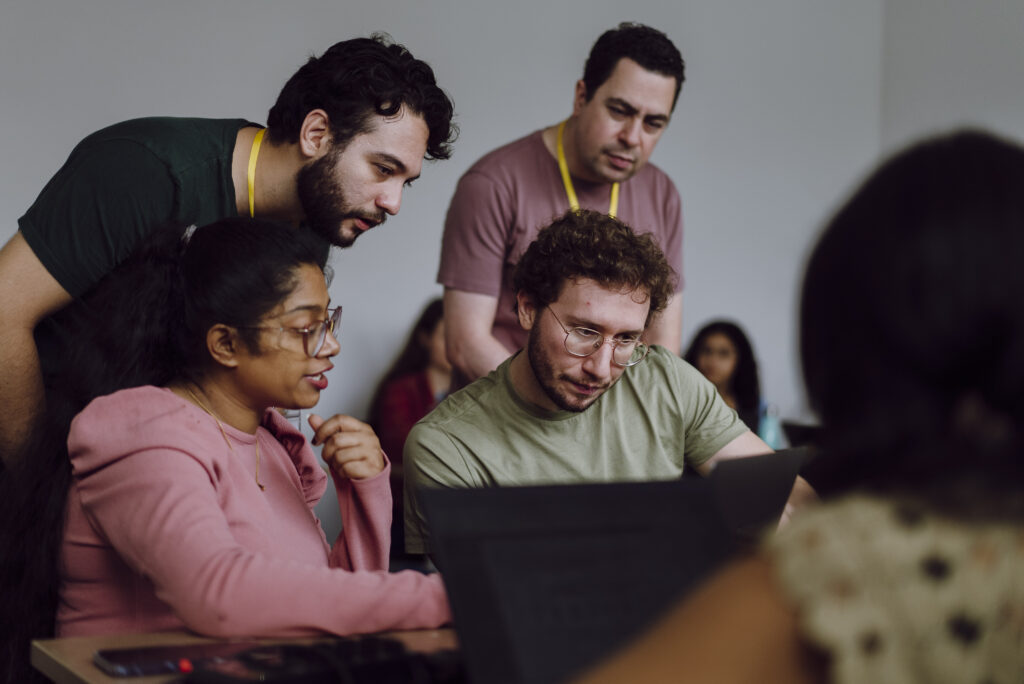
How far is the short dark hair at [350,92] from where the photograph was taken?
2.04 meters

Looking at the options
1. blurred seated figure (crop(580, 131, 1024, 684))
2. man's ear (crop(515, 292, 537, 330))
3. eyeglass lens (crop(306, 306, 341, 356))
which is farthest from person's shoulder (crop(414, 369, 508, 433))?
blurred seated figure (crop(580, 131, 1024, 684))

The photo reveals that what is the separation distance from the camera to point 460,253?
244 cm

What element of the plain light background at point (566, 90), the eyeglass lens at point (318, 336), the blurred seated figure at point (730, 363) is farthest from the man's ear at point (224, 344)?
the blurred seated figure at point (730, 363)

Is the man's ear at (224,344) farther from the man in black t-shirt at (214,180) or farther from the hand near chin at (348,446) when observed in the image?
the man in black t-shirt at (214,180)

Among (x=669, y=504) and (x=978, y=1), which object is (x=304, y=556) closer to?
(x=669, y=504)

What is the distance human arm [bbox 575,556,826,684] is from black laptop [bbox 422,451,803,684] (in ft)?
0.76

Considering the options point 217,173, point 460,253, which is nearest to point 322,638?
point 217,173

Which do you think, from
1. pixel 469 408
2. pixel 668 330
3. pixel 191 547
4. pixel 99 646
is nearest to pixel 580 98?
pixel 668 330

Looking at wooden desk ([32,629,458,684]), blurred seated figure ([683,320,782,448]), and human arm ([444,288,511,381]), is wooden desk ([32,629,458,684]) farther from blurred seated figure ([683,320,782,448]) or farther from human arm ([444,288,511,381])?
blurred seated figure ([683,320,782,448])

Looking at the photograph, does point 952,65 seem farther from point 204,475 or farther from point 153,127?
point 204,475

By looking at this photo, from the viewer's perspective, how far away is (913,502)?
734 mm

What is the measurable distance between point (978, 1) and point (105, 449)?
4.77 metres

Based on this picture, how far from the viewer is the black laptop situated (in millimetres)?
969

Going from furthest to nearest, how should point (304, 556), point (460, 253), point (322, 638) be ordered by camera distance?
1. point (460, 253)
2. point (304, 556)
3. point (322, 638)
